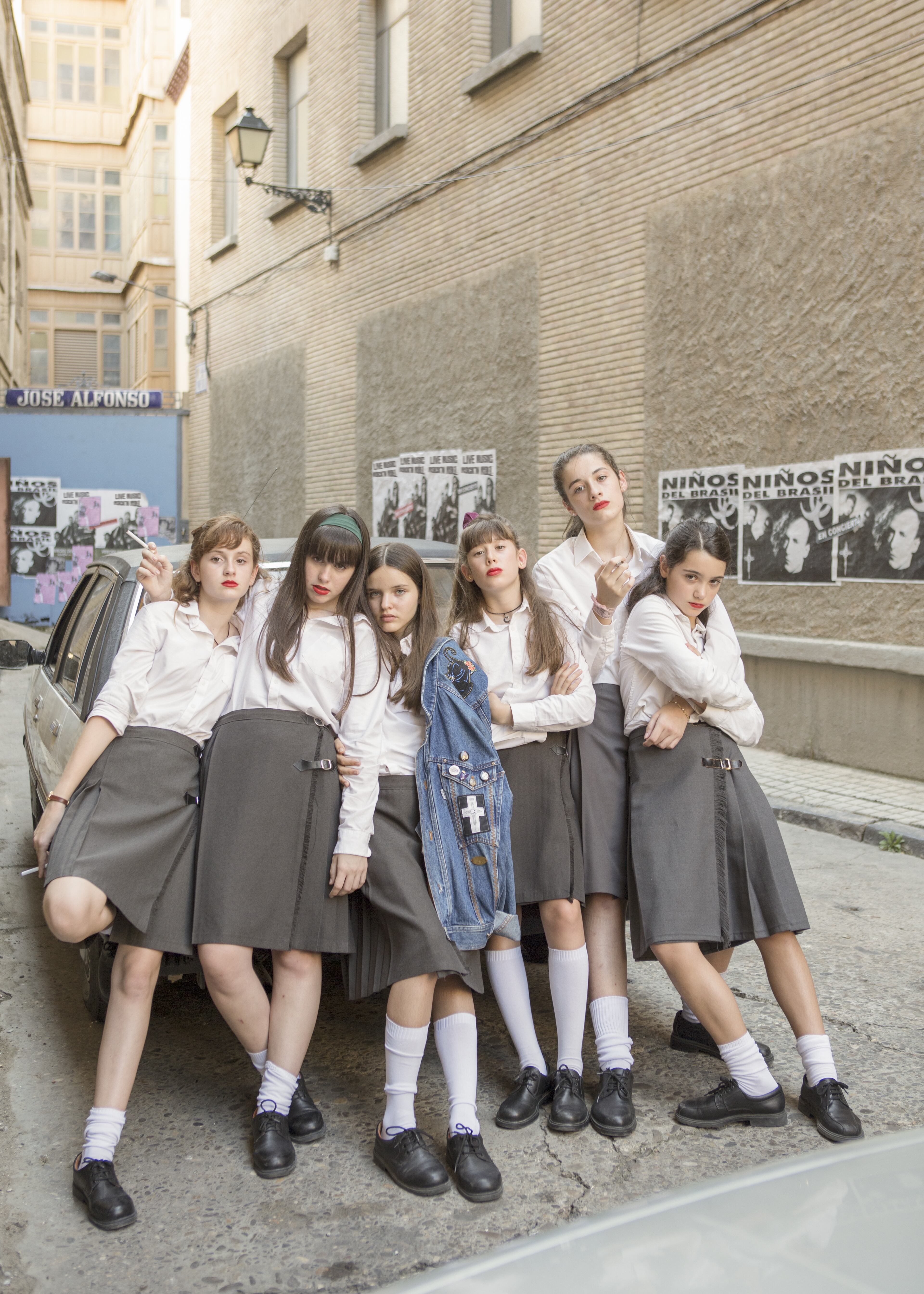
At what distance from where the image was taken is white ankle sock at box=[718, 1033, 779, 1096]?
3098mm

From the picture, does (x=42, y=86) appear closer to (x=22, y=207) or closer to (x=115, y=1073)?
(x=22, y=207)

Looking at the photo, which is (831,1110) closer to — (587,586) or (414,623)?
(587,586)

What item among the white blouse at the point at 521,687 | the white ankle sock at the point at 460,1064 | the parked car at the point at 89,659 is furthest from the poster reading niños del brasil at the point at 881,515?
the white ankle sock at the point at 460,1064

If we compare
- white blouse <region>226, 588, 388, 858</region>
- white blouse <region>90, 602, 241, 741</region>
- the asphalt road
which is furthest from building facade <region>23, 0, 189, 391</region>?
white blouse <region>226, 588, 388, 858</region>

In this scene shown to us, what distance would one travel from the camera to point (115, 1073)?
281 cm

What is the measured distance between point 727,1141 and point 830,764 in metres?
6.13

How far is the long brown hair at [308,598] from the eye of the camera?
3.02 meters

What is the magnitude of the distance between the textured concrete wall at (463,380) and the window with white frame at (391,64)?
2522 millimetres

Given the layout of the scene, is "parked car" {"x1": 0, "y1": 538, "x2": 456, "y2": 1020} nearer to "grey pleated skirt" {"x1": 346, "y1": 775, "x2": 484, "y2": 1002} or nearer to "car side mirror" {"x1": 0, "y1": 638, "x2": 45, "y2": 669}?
"car side mirror" {"x1": 0, "y1": 638, "x2": 45, "y2": 669}

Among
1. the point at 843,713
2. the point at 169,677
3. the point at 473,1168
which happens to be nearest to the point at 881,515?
the point at 843,713

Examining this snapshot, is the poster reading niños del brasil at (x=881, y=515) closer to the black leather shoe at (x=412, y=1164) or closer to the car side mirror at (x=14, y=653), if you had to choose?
the car side mirror at (x=14, y=653)

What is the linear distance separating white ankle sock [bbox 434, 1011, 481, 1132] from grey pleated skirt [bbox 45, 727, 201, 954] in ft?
2.27

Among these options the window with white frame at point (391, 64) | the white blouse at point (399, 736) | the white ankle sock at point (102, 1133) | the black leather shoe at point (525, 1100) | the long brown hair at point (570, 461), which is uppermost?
the window with white frame at point (391, 64)

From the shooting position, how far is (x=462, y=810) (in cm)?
300
